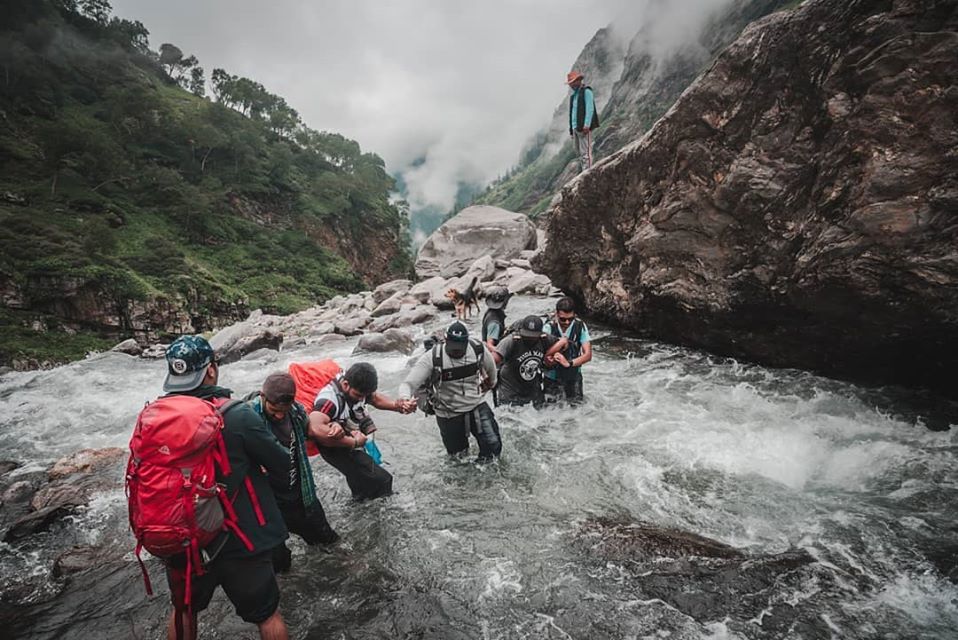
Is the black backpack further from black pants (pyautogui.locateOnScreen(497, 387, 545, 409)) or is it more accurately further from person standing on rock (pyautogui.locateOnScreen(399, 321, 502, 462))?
black pants (pyautogui.locateOnScreen(497, 387, 545, 409))

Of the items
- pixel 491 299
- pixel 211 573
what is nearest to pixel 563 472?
pixel 491 299

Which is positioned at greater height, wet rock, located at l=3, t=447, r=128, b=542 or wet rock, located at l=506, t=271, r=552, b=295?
wet rock, located at l=506, t=271, r=552, b=295

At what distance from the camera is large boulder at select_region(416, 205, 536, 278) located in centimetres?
2902

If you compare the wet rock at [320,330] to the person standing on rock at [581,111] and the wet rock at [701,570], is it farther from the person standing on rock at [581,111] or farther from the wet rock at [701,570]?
the wet rock at [701,570]

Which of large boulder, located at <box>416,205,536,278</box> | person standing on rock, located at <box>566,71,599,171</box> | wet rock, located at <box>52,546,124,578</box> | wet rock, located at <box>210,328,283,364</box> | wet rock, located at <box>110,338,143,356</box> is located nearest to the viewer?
wet rock, located at <box>52,546,124,578</box>

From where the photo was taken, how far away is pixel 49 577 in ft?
13.9

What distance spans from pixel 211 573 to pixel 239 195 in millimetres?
54645

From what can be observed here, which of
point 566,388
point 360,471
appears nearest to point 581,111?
point 566,388

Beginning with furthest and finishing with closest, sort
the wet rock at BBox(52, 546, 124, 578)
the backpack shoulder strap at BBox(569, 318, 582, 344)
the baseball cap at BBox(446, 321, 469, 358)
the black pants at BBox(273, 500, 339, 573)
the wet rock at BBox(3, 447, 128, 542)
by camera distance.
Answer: the backpack shoulder strap at BBox(569, 318, 582, 344) → the baseball cap at BBox(446, 321, 469, 358) → the wet rock at BBox(3, 447, 128, 542) → the wet rock at BBox(52, 546, 124, 578) → the black pants at BBox(273, 500, 339, 573)

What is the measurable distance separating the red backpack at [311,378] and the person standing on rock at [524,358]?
2.98m

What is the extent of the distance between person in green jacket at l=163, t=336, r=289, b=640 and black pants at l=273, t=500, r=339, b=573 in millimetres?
873

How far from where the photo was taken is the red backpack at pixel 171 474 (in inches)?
91.5

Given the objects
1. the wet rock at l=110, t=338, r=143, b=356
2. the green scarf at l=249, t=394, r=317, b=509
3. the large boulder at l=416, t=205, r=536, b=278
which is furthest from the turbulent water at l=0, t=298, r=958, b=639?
the large boulder at l=416, t=205, r=536, b=278

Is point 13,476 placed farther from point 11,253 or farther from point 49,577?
point 11,253
